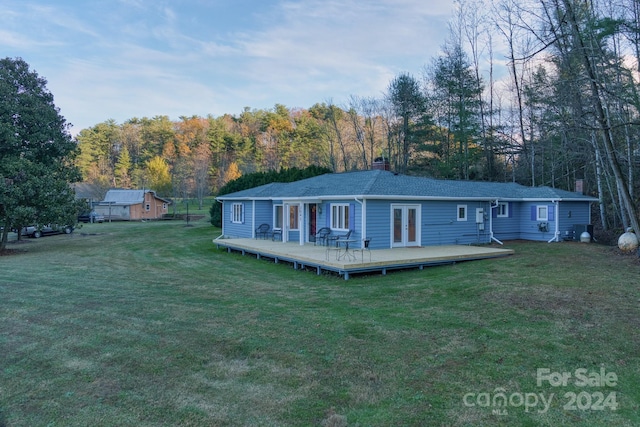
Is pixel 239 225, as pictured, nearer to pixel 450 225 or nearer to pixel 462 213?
pixel 450 225

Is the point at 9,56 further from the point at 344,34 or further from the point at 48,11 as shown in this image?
the point at 344,34

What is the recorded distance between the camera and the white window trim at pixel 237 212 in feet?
61.7

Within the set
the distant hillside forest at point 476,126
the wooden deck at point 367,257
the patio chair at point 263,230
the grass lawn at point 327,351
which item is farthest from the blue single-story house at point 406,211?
the grass lawn at point 327,351

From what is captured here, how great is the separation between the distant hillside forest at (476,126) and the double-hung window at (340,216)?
6.41 meters

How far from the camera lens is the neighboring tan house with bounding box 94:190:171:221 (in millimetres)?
39812

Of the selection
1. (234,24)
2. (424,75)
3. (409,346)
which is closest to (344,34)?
(234,24)

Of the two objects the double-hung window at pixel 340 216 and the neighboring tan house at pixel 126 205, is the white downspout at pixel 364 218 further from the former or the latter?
the neighboring tan house at pixel 126 205

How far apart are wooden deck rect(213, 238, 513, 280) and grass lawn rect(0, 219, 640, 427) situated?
3.09ft

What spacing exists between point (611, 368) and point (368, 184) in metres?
9.85

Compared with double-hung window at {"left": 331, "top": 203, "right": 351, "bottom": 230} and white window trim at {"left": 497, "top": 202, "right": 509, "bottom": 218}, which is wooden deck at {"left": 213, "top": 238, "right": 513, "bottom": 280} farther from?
white window trim at {"left": 497, "top": 202, "right": 509, "bottom": 218}

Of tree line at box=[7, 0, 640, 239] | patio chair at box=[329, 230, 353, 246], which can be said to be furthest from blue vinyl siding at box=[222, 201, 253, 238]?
tree line at box=[7, 0, 640, 239]

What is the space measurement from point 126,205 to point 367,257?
117ft

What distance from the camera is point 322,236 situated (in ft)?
46.0

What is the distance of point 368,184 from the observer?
44.6 feet
